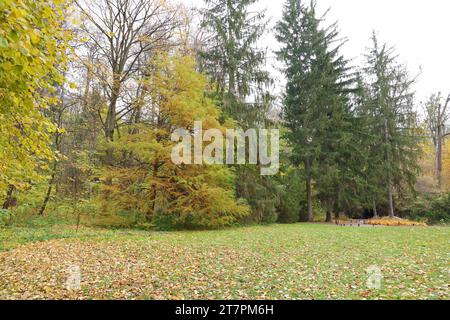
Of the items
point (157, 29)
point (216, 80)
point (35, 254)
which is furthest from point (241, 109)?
point (35, 254)

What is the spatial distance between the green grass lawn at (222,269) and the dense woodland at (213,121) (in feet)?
6.80

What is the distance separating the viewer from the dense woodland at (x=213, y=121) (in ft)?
40.4

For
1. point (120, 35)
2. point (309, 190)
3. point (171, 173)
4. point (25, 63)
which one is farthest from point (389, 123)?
point (25, 63)

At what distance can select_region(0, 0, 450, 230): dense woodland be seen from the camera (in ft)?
40.4

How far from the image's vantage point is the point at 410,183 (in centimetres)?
2045

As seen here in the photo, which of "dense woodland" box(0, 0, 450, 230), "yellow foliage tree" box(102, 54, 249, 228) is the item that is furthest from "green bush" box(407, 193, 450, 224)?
"yellow foliage tree" box(102, 54, 249, 228)

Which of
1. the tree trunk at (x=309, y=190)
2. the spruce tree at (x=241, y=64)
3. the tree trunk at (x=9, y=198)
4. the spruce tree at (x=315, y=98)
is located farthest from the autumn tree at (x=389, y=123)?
the tree trunk at (x=9, y=198)

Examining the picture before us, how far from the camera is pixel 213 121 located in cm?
1259

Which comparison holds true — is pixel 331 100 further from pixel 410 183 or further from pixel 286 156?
pixel 410 183

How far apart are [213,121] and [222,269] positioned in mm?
7881

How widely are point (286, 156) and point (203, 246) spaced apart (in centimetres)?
1086

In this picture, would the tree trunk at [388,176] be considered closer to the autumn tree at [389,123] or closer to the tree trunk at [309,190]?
the autumn tree at [389,123]

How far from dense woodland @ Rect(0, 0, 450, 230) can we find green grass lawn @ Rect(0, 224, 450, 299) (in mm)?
2073

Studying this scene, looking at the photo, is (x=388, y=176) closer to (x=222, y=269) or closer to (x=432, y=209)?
(x=432, y=209)
